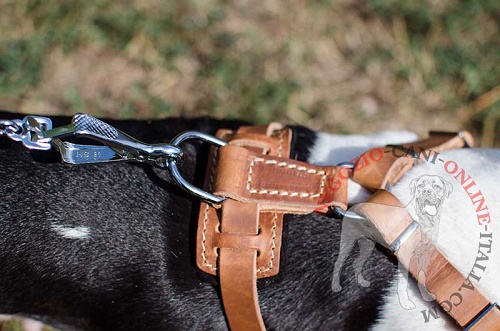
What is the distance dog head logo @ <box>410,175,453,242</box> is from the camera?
167cm

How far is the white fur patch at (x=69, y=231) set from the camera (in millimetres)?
1703

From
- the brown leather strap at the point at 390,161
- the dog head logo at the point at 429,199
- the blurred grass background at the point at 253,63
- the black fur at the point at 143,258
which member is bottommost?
the black fur at the point at 143,258

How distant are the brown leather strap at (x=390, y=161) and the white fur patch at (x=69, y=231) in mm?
790

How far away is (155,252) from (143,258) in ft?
0.13

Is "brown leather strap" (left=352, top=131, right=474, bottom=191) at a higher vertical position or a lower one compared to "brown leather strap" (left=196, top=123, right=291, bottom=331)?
higher

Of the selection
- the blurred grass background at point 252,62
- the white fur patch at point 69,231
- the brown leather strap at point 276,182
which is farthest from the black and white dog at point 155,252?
the blurred grass background at point 252,62

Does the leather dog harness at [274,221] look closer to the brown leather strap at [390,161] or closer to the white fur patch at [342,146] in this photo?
the brown leather strap at [390,161]

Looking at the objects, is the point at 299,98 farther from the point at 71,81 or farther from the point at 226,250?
the point at 226,250

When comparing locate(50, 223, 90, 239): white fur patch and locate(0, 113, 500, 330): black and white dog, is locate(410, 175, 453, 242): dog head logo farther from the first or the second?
locate(50, 223, 90, 239): white fur patch

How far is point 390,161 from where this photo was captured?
1696 millimetres

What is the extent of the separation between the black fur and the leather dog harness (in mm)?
70

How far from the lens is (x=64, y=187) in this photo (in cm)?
174

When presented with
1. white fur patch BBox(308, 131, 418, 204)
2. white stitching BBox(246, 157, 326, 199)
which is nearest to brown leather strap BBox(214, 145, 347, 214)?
white stitching BBox(246, 157, 326, 199)

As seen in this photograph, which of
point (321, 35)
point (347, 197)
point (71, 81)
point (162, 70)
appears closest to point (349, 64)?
point (321, 35)
